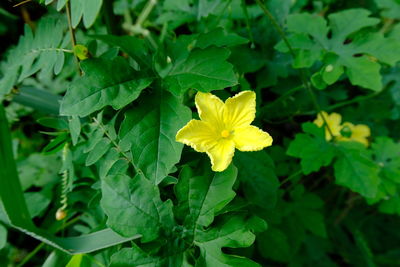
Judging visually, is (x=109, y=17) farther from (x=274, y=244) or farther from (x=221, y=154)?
(x=274, y=244)

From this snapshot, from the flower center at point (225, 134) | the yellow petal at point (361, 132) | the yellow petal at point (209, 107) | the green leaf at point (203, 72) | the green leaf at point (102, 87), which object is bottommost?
the yellow petal at point (361, 132)

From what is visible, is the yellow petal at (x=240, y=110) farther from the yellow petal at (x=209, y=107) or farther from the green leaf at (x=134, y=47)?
the green leaf at (x=134, y=47)

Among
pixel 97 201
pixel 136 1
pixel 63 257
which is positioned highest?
pixel 136 1

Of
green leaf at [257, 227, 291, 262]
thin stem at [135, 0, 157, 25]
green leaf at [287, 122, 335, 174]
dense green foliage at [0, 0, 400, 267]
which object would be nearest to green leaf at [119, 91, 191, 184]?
dense green foliage at [0, 0, 400, 267]

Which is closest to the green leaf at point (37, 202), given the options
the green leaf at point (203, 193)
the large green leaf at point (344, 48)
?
the green leaf at point (203, 193)

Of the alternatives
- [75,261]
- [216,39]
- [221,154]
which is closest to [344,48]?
[216,39]

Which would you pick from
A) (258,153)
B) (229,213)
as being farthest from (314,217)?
(229,213)

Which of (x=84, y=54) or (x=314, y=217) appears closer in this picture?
(x=84, y=54)

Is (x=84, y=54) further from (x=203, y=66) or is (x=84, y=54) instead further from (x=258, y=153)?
(x=258, y=153)
